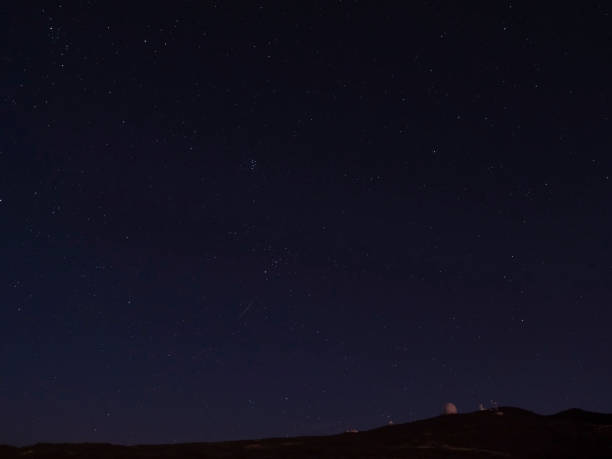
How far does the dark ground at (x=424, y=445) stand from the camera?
13.9 m

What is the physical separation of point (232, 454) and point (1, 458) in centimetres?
568

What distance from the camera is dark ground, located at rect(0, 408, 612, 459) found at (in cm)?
1391

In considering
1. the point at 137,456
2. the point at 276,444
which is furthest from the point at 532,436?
the point at 137,456

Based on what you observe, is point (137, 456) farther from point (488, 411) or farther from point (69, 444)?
point (488, 411)

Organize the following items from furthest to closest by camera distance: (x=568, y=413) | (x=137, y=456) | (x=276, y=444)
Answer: (x=568, y=413) → (x=276, y=444) → (x=137, y=456)

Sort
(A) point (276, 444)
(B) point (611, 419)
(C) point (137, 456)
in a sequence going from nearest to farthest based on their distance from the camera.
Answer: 1. (C) point (137, 456)
2. (A) point (276, 444)
3. (B) point (611, 419)

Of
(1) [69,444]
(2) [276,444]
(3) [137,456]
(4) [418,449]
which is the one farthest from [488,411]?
(1) [69,444]

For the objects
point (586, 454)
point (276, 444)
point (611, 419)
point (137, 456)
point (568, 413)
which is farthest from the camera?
point (568, 413)

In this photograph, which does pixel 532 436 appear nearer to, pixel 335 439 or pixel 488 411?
pixel 488 411

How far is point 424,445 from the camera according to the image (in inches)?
575

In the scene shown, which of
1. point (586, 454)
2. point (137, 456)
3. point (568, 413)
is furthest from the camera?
point (568, 413)

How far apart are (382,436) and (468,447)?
9.56 feet

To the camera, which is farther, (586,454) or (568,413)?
(568,413)

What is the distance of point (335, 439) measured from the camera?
53.5 ft
